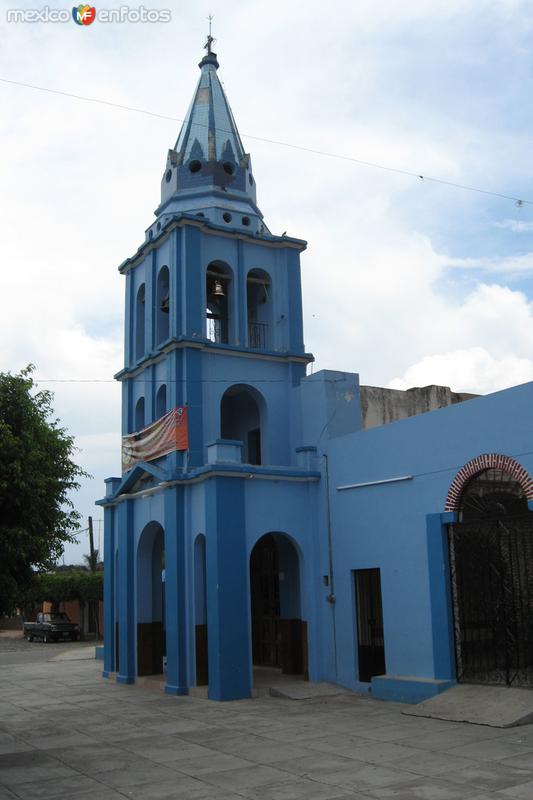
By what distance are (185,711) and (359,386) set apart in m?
8.43

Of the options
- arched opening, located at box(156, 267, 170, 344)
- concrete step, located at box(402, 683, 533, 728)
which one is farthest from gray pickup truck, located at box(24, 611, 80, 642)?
concrete step, located at box(402, 683, 533, 728)

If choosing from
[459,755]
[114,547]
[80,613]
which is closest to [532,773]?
[459,755]

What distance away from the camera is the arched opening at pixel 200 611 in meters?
17.6

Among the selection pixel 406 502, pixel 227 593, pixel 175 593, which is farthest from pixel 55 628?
pixel 406 502

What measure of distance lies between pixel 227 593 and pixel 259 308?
27.7 ft

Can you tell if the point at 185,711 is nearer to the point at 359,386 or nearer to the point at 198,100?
the point at 359,386

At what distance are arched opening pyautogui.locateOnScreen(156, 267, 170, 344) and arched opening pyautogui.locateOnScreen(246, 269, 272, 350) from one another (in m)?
2.18

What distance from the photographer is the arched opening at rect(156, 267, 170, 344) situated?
2180 cm

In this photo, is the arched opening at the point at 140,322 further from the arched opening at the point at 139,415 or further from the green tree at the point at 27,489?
the green tree at the point at 27,489

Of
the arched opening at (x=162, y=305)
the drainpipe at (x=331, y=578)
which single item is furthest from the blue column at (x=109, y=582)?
the drainpipe at (x=331, y=578)

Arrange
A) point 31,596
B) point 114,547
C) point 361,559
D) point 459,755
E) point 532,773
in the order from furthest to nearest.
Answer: point 114,547 → point 361,559 → point 31,596 → point 459,755 → point 532,773

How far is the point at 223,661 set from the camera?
16.5 metres

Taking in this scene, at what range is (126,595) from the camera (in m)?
21.2

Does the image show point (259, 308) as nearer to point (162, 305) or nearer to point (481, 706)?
point (162, 305)
